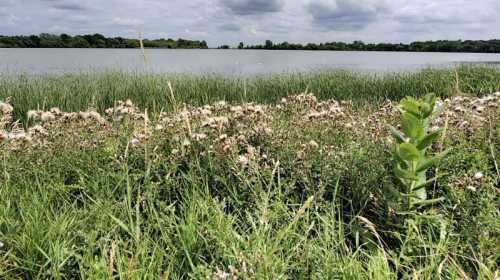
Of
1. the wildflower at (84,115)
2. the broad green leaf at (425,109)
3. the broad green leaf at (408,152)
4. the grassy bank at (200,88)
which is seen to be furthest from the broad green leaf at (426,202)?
the grassy bank at (200,88)

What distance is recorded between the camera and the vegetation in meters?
2.56

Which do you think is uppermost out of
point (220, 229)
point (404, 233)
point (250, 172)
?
point (250, 172)

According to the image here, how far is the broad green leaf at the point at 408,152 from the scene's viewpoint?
2766mm

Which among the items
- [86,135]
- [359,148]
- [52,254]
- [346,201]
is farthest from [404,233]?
[86,135]

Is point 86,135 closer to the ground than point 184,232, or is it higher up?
higher up

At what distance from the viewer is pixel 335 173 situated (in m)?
3.58

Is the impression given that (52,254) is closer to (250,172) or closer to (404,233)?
(250,172)

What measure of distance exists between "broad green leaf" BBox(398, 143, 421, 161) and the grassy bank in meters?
6.52

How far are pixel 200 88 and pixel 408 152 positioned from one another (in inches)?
406

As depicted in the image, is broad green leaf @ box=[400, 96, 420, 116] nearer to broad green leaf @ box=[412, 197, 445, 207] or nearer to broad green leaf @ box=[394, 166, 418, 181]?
broad green leaf @ box=[394, 166, 418, 181]

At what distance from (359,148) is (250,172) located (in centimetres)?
134

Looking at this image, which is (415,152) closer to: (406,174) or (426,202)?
(406,174)

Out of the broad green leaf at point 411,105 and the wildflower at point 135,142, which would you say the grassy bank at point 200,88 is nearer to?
the wildflower at point 135,142

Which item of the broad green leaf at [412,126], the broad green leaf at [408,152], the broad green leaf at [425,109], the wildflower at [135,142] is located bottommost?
the wildflower at [135,142]
